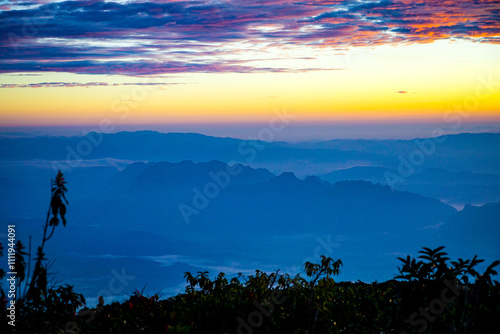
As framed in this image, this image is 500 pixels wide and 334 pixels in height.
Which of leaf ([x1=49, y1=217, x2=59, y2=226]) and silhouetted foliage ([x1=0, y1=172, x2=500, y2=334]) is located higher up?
leaf ([x1=49, y1=217, x2=59, y2=226])

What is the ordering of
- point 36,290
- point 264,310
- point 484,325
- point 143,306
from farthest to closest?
point 143,306 → point 264,310 → point 36,290 → point 484,325

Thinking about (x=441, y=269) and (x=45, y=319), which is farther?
(x=45, y=319)

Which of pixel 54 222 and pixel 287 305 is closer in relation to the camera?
pixel 54 222

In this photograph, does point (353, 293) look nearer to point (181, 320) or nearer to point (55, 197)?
point (181, 320)

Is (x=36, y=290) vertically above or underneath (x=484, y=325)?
above

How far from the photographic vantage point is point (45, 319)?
301 inches

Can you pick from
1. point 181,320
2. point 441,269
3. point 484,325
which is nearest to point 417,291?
point 441,269

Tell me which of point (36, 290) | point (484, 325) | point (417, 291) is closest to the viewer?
point (484, 325)

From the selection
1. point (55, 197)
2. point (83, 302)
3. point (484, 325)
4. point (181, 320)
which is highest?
point (55, 197)

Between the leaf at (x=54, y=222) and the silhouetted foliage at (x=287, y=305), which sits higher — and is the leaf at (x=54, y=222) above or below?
above

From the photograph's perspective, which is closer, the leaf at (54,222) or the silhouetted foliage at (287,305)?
the leaf at (54,222)

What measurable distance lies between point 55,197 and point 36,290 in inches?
59.0

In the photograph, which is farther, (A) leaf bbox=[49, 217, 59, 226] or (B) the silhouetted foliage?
(B) the silhouetted foliage

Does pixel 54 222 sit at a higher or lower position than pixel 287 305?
higher
